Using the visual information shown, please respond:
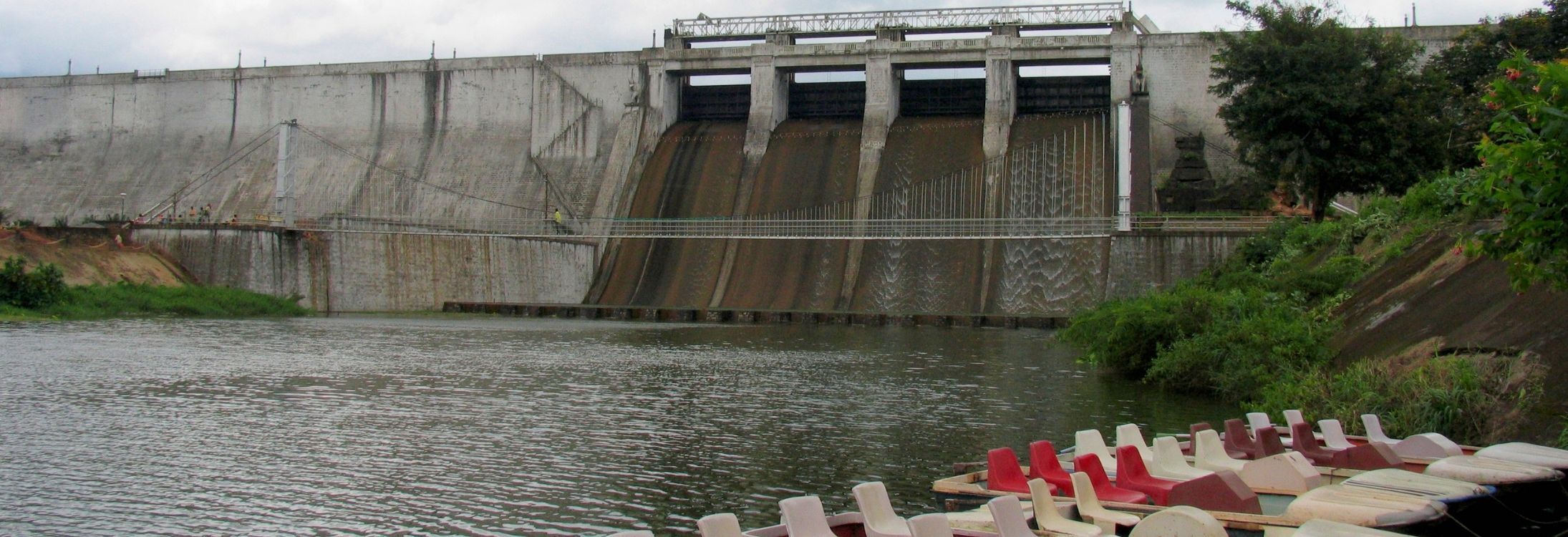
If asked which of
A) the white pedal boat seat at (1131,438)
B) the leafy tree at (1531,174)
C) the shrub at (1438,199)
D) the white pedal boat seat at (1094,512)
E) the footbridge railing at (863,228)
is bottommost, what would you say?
the white pedal boat seat at (1094,512)

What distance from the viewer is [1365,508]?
36.3 feet

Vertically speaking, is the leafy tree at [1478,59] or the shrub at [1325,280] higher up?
the leafy tree at [1478,59]

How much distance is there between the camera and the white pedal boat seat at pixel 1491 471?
12648mm

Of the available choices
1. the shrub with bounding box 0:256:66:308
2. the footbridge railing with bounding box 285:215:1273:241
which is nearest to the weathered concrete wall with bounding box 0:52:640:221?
the footbridge railing with bounding box 285:215:1273:241

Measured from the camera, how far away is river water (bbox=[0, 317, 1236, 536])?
43.4 ft

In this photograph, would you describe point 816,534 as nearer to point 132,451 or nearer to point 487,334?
point 132,451

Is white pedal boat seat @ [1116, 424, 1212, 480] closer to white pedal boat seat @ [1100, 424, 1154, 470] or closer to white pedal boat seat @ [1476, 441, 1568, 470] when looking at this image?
white pedal boat seat @ [1100, 424, 1154, 470]

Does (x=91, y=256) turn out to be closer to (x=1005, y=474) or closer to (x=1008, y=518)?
(x=1005, y=474)

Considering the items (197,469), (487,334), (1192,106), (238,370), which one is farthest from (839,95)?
(197,469)

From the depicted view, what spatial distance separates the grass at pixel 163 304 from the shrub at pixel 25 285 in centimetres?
32

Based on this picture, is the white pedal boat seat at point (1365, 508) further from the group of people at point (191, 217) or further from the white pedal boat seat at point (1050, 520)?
the group of people at point (191, 217)

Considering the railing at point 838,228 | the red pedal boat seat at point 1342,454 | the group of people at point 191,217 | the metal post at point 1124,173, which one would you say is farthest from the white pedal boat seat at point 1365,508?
the group of people at point 191,217

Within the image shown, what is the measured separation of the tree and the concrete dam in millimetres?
3390

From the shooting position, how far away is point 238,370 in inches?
1016
